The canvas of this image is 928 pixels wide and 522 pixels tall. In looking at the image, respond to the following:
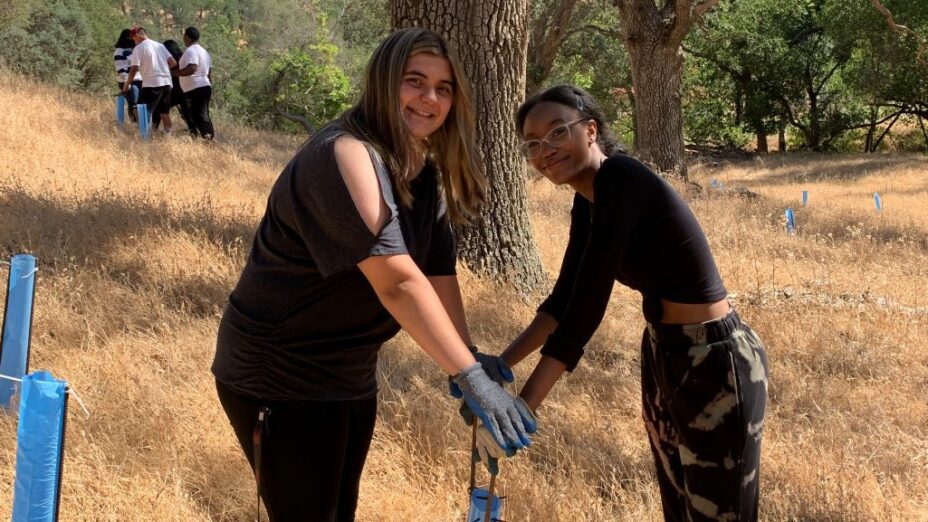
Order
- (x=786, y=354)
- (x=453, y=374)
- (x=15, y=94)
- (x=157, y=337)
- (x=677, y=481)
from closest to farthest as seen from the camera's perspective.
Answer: (x=453, y=374) < (x=677, y=481) < (x=157, y=337) < (x=786, y=354) < (x=15, y=94)

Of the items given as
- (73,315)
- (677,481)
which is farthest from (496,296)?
(677,481)

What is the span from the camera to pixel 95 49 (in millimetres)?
36844

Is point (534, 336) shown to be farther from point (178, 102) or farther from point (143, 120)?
point (178, 102)

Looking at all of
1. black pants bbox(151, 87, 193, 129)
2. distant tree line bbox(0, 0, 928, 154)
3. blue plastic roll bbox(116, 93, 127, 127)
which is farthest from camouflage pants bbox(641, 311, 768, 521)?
distant tree line bbox(0, 0, 928, 154)

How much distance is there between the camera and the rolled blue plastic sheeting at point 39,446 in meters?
1.80

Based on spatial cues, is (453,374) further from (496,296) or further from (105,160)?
(105,160)

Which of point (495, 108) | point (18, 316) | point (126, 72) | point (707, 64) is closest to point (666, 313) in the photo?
point (18, 316)

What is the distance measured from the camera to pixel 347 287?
1.92m

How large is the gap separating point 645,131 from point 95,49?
3025 cm

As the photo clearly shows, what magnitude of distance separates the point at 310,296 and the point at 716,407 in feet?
3.66

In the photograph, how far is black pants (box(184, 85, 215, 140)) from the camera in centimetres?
1149

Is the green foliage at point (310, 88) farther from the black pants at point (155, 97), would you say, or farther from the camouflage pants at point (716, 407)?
the camouflage pants at point (716, 407)

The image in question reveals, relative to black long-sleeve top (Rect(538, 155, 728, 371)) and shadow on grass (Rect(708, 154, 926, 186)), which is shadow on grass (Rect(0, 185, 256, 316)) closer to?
black long-sleeve top (Rect(538, 155, 728, 371))

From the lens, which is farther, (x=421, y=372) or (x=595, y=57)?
(x=595, y=57)
